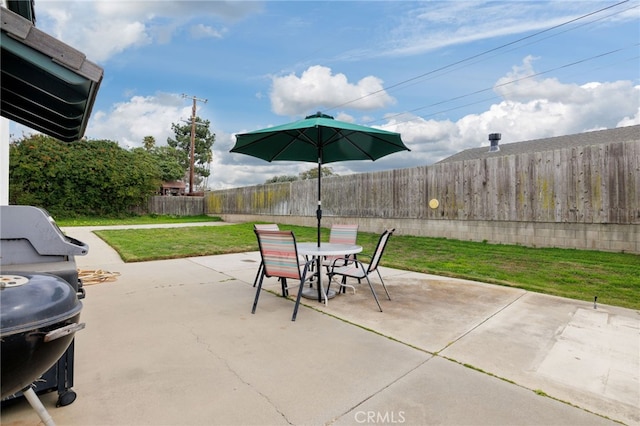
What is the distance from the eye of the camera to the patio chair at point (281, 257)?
3203 millimetres

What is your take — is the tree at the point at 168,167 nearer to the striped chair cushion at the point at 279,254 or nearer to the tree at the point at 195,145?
the tree at the point at 195,145

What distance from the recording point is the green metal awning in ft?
4.42

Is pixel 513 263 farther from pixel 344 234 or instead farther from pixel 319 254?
pixel 319 254

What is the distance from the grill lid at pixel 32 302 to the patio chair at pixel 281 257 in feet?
6.75

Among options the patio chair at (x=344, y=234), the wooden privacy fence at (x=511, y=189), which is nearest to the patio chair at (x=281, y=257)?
the patio chair at (x=344, y=234)

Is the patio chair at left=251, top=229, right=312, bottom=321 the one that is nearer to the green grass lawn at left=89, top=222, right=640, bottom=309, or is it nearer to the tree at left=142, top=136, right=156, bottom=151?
the green grass lawn at left=89, top=222, right=640, bottom=309

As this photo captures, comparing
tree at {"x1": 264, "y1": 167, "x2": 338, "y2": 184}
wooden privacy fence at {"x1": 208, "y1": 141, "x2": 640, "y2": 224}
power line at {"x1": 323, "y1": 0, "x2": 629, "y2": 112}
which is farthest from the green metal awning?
→ tree at {"x1": 264, "y1": 167, "x2": 338, "y2": 184}

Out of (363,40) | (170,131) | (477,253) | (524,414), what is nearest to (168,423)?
(524,414)

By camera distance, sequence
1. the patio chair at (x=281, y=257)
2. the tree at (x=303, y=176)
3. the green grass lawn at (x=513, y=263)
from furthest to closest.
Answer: the tree at (x=303, y=176) → the green grass lawn at (x=513, y=263) → the patio chair at (x=281, y=257)

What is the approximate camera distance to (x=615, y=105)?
38.4ft

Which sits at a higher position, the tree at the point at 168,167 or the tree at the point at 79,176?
the tree at the point at 168,167

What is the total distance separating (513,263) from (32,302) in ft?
22.4

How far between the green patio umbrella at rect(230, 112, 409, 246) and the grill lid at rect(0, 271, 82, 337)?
2.79 m

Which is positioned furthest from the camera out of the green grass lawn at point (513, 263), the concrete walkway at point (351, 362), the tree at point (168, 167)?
the tree at point (168, 167)
